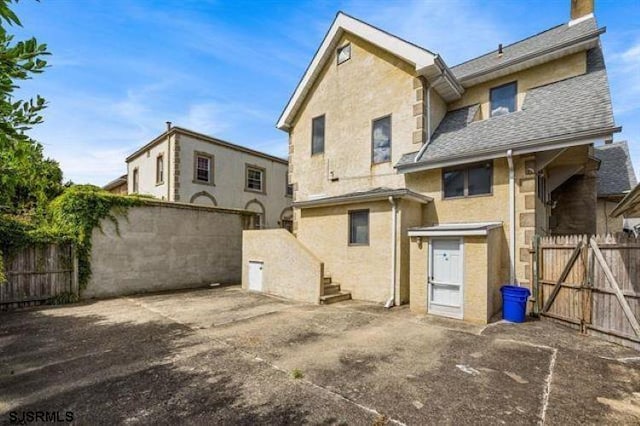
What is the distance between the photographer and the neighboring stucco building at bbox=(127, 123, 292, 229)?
16.9 metres

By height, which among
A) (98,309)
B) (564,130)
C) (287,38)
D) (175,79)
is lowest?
(98,309)

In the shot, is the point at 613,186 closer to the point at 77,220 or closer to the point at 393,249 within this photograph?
the point at 393,249

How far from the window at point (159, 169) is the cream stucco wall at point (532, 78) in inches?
647

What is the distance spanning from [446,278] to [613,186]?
12268mm

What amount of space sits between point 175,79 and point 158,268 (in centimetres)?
753

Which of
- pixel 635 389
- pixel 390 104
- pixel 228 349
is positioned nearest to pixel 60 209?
pixel 228 349

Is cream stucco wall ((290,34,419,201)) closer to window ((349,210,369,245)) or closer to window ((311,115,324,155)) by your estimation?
window ((311,115,324,155))

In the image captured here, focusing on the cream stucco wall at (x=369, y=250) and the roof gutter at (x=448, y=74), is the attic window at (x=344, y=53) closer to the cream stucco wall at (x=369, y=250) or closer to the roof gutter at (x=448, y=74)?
the roof gutter at (x=448, y=74)

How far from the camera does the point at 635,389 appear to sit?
425 cm

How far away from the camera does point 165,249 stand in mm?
12523

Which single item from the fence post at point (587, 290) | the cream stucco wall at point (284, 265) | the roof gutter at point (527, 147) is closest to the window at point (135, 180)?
the cream stucco wall at point (284, 265)

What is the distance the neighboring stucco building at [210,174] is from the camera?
1694 centimetres

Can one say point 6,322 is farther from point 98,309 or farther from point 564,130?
point 564,130

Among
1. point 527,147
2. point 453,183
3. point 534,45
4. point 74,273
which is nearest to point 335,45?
point 534,45
